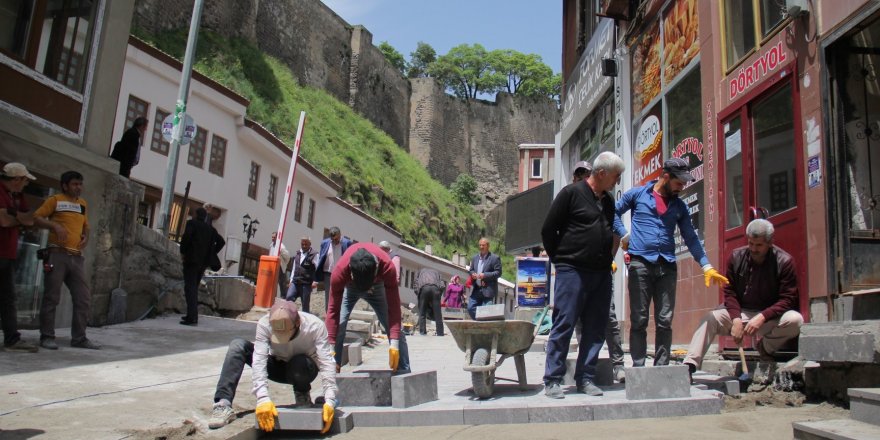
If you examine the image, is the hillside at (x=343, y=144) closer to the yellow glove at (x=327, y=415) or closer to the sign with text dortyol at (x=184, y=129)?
the sign with text dortyol at (x=184, y=129)

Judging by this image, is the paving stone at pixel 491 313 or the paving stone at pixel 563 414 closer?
the paving stone at pixel 563 414

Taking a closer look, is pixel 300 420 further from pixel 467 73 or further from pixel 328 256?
A: pixel 467 73

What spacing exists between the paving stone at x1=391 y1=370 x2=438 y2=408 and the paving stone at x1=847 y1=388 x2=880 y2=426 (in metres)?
2.91

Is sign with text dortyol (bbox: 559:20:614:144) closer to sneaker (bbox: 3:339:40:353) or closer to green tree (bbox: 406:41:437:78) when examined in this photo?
sneaker (bbox: 3:339:40:353)

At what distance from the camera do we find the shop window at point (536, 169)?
49500 mm

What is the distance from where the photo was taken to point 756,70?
27.5 ft

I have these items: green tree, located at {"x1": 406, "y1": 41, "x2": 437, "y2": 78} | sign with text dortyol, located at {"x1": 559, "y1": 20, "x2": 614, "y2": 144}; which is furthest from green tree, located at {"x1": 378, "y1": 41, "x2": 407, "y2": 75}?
sign with text dortyol, located at {"x1": 559, "y1": 20, "x2": 614, "y2": 144}

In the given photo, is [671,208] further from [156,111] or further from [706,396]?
[156,111]

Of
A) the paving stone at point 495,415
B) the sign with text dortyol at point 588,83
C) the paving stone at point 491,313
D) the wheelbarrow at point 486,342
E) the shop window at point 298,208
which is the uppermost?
the sign with text dortyol at point 588,83

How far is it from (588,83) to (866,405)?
42.4 feet

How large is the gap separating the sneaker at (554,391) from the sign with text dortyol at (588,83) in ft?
32.5

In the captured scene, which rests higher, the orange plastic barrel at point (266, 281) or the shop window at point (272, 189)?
the shop window at point (272, 189)

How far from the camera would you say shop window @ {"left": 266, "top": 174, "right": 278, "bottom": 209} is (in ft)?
89.6

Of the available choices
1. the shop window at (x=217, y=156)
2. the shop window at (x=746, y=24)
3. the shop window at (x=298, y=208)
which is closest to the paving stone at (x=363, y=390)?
the shop window at (x=746, y=24)
